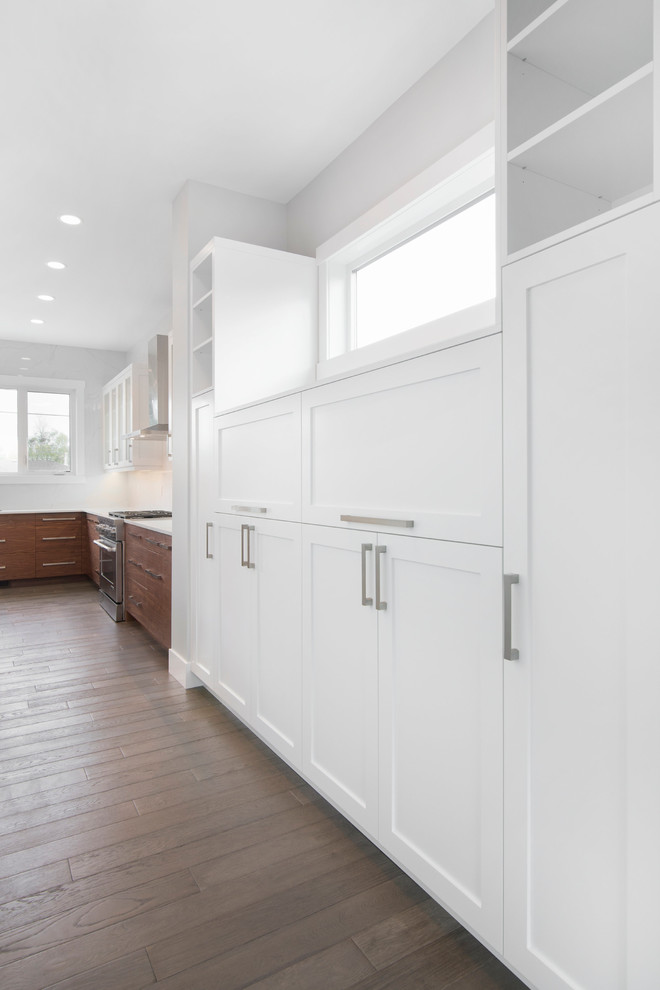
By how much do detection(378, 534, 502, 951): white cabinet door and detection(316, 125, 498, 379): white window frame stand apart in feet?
2.26

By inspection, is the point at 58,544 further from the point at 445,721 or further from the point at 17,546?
the point at 445,721

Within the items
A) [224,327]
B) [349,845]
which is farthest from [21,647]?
[349,845]

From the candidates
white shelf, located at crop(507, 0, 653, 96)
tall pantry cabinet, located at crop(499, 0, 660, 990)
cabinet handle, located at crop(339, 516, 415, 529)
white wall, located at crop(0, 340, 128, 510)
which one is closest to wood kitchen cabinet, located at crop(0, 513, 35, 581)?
white wall, located at crop(0, 340, 128, 510)

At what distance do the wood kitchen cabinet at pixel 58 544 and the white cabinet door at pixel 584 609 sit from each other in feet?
21.1

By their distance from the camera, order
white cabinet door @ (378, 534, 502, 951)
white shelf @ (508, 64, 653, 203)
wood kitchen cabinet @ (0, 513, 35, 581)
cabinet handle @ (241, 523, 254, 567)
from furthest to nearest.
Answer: wood kitchen cabinet @ (0, 513, 35, 581), cabinet handle @ (241, 523, 254, 567), white cabinet door @ (378, 534, 502, 951), white shelf @ (508, 64, 653, 203)

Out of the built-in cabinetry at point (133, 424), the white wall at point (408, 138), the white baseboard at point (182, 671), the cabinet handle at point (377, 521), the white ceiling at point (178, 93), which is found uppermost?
the white ceiling at point (178, 93)

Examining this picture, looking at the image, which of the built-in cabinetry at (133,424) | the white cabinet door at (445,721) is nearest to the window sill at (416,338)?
the white cabinet door at (445,721)

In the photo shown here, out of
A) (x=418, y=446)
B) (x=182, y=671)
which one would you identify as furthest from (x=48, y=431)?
(x=418, y=446)

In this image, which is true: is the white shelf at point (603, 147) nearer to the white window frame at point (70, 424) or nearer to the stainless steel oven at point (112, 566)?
the stainless steel oven at point (112, 566)

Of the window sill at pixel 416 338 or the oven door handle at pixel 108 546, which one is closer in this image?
the window sill at pixel 416 338

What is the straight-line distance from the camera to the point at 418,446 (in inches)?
59.3

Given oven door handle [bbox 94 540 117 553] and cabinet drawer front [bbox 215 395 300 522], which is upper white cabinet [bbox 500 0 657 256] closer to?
cabinet drawer front [bbox 215 395 300 522]

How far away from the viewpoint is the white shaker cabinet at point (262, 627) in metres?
2.13

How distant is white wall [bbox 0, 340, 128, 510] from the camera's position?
6.86 meters
